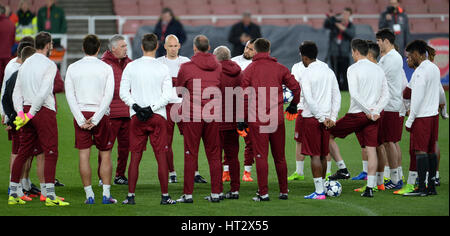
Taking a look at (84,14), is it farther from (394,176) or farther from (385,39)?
(394,176)

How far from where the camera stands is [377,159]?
29.9 feet

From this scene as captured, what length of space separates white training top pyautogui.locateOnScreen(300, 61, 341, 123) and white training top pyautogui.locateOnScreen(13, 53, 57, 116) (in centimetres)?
287

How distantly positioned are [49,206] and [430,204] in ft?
13.9

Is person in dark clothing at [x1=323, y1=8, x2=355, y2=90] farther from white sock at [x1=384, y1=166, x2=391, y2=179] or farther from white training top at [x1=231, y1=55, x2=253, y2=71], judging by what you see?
white sock at [x1=384, y1=166, x2=391, y2=179]

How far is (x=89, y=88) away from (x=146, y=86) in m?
0.62

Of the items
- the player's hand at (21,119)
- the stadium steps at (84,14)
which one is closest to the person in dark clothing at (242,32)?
the stadium steps at (84,14)

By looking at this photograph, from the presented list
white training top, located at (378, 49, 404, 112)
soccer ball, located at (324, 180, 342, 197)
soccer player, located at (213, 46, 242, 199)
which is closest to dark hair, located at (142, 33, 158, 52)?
soccer player, located at (213, 46, 242, 199)

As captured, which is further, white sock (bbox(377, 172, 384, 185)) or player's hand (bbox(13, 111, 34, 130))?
white sock (bbox(377, 172, 384, 185))

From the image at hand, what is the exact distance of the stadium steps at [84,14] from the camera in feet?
69.0

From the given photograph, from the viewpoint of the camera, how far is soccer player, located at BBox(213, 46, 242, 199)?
853cm

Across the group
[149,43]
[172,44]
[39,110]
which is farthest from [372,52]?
[39,110]

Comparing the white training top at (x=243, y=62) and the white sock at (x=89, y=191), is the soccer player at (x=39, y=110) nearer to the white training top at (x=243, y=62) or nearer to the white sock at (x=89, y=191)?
the white sock at (x=89, y=191)
